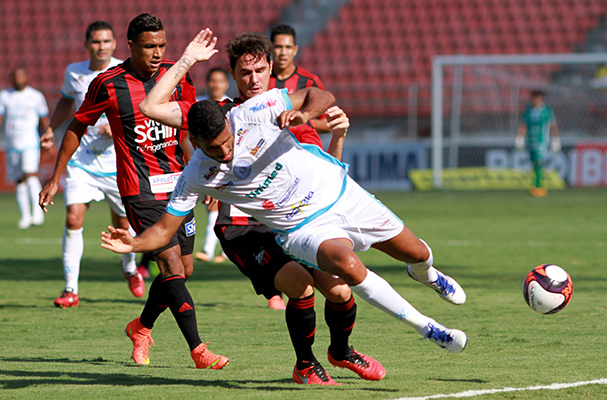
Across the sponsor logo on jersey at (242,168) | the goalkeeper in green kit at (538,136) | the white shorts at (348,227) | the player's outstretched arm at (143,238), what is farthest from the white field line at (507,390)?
the goalkeeper in green kit at (538,136)

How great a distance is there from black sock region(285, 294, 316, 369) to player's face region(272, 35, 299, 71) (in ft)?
9.72

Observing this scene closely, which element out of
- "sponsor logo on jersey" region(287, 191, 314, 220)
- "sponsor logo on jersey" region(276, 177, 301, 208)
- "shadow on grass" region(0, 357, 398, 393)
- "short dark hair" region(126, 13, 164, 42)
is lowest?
"shadow on grass" region(0, 357, 398, 393)

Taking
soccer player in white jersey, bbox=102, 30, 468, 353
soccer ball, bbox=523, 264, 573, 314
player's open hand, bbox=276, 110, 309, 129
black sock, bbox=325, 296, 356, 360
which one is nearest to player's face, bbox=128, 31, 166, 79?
soccer player in white jersey, bbox=102, 30, 468, 353

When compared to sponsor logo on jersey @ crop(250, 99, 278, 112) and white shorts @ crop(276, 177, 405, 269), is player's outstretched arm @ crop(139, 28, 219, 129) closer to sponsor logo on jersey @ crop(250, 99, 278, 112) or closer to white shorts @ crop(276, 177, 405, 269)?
sponsor logo on jersey @ crop(250, 99, 278, 112)

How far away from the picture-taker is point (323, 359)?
5148 mm

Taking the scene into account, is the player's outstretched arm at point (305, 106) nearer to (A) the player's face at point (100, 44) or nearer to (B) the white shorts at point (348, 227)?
(B) the white shorts at point (348, 227)

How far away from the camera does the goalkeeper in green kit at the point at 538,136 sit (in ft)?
62.4

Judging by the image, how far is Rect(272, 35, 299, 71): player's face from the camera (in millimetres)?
7004

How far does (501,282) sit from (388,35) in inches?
691

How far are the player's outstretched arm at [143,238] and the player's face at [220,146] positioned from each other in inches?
17.3

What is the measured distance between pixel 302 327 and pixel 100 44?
3.86 metres

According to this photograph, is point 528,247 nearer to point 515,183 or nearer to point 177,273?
point 177,273

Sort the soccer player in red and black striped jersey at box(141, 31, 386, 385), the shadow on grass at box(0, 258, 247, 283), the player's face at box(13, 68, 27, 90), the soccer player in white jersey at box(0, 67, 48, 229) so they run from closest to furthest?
the soccer player in red and black striped jersey at box(141, 31, 386, 385)
the shadow on grass at box(0, 258, 247, 283)
the player's face at box(13, 68, 27, 90)
the soccer player in white jersey at box(0, 67, 48, 229)

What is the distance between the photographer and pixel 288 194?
420cm
